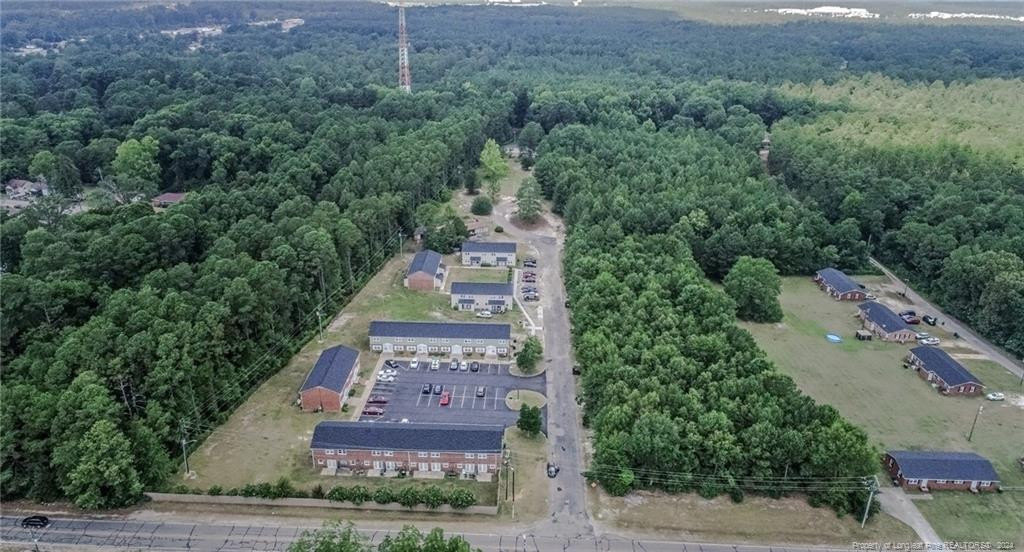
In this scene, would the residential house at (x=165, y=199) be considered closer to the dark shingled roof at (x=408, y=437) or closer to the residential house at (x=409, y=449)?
the dark shingled roof at (x=408, y=437)

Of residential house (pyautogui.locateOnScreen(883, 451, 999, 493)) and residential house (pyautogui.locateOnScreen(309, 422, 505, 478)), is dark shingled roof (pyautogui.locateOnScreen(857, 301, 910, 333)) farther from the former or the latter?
residential house (pyautogui.locateOnScreen(309, 422, 505, 478))

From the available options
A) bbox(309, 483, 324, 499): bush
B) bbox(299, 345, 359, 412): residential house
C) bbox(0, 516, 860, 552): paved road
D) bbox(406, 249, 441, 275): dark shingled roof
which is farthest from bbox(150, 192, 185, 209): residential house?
bbox(309, 483, 324, 499): bush

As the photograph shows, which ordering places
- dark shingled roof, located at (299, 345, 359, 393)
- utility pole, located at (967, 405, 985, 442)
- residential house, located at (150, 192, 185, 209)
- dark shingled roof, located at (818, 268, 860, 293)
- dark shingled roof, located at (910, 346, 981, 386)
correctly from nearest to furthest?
utility pole, located at (967, 405, 985, 442), dark shingled roof, located at (299, 345, 359, 393), dark shingled roof, located at (910, 346, 981, 386), dark shingled roof, located at (818, 268, 860, 293), residential house, located at (150, 192, 185, 209)

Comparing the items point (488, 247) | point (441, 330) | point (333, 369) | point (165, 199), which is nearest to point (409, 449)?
point (333, 369)

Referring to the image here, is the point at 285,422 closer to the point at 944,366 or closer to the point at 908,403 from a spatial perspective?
the point at 908,403

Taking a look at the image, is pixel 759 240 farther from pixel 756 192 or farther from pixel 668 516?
pixel 668 516

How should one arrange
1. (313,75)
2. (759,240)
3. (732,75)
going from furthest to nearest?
(732,75) → (313,75) → (759,240)

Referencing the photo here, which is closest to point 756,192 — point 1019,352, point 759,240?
point 759,240
